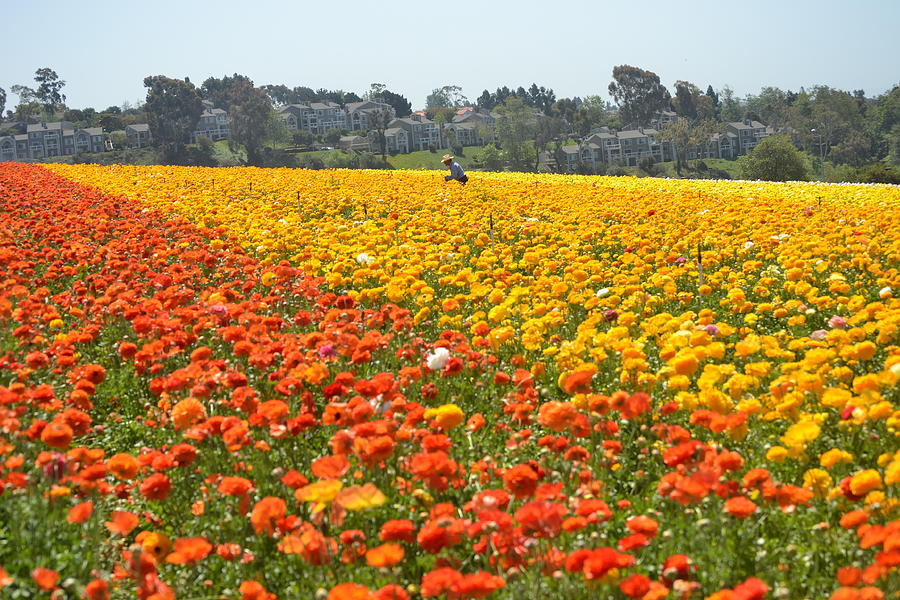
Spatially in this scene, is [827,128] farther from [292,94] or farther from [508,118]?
[292,94]

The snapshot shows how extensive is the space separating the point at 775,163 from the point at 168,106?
2633 inches

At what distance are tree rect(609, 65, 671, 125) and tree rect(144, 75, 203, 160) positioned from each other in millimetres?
66615

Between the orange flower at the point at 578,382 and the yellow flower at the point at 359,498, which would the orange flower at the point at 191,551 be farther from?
the orange flower at the point at 578,382

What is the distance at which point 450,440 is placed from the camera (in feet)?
12.9

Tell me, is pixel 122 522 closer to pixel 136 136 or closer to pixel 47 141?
pixel 136 136

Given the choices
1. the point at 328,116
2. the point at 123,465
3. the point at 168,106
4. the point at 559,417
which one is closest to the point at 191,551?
the point at 123,465

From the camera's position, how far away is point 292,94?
165m

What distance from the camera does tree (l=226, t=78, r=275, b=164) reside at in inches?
3536

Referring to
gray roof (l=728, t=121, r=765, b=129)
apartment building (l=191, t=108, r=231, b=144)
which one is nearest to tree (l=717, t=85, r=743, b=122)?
gray roof (l=728, t=121, r=765, b=129)

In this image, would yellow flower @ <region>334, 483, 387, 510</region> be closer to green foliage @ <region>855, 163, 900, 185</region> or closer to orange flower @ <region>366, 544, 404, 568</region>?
orange flower @ <region>366, 544, 404, 568</region>

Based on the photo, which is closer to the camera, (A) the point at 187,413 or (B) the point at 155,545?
(B) the point at 155,545

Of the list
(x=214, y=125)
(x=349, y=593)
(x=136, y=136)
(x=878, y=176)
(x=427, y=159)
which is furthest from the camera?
(x=214, y=125)

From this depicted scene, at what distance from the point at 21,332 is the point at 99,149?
119 m

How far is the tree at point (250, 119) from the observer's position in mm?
89812
